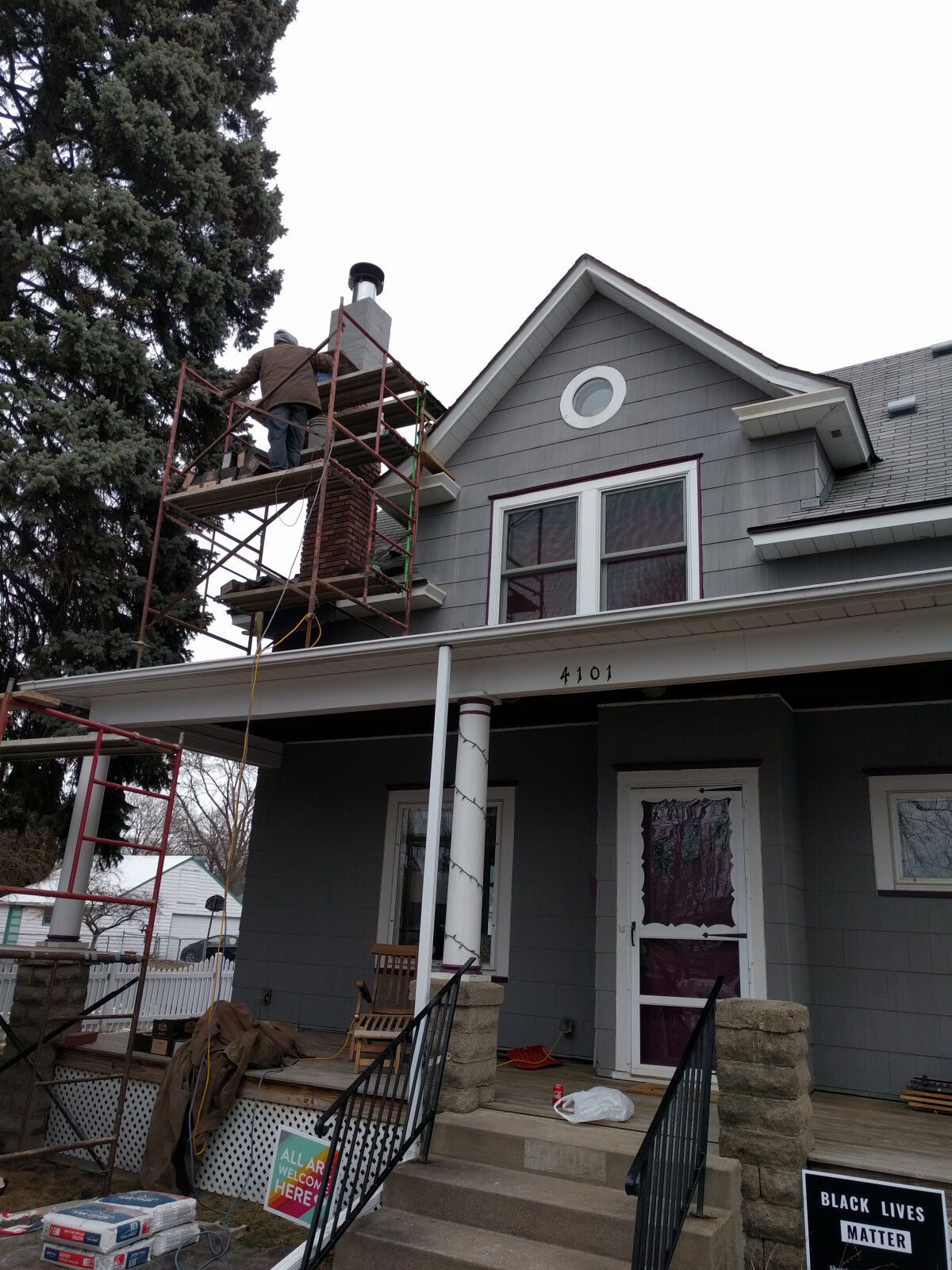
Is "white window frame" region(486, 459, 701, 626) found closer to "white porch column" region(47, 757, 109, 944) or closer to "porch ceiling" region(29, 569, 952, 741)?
"porch ceiling" region(29, 569, 952, 741)

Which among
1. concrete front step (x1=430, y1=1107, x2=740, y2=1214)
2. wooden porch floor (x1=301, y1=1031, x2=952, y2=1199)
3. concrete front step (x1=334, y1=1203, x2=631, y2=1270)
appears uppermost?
wooden porch floor (x1=301, y1=1031, x2=952, y2=1199)

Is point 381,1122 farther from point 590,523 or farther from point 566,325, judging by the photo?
point 566,325

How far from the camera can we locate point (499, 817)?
7.97 m

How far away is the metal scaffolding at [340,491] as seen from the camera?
8.26 meters

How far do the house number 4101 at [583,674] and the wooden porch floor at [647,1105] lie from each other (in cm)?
247

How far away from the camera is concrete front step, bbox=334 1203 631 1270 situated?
3744mm

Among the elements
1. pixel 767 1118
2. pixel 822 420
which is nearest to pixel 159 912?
pixel 822 420

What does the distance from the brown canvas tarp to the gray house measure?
1661mm

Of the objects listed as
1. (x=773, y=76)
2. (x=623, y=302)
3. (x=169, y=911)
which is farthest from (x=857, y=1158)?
(x=169, y=911)

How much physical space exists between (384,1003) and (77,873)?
269cm

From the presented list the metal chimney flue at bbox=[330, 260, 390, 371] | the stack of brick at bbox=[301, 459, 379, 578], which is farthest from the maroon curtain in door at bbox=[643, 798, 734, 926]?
the metal chimney flue at bbox=[330, 260, 390, 371]

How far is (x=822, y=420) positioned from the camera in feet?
23.6

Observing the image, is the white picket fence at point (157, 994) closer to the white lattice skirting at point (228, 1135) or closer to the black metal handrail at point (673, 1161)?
the white lattice skirting at point (228, 1135)

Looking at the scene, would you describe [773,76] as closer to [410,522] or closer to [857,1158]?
[410,522]
